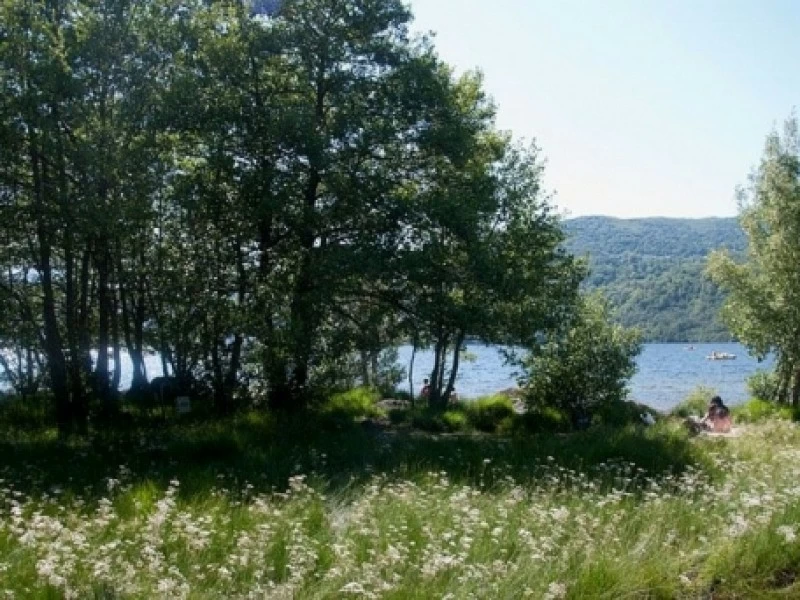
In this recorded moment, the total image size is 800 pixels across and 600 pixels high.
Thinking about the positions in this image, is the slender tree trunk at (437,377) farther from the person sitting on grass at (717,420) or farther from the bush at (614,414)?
the person sitting on grass at (717,420)

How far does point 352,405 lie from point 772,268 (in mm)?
15994

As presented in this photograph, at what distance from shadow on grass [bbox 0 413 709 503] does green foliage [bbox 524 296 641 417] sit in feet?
26.7

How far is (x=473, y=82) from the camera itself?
24.0 meters

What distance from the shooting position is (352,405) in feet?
69.0

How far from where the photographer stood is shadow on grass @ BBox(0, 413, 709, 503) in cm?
1032

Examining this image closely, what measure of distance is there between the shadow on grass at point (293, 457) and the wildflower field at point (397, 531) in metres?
0.07

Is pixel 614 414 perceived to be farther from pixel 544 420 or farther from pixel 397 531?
pixel 397 531

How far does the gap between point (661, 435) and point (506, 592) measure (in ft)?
30.0

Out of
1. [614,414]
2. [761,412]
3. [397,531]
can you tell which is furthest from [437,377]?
[397,531]

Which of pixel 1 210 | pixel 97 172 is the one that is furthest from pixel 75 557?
pixel 1 210

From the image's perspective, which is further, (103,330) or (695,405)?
(695,405)

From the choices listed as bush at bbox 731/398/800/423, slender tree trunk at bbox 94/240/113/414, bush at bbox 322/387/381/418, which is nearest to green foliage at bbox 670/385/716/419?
bush at bbox 731/398/800/423

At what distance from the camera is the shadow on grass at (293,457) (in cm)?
1032

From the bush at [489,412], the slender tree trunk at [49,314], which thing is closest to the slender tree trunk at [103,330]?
the slender tree trunk at [49,314]
